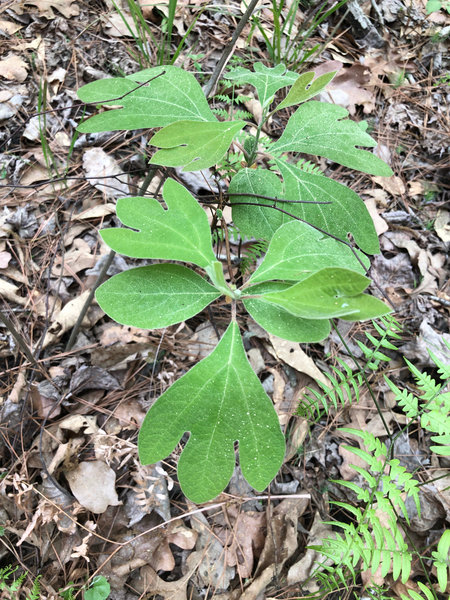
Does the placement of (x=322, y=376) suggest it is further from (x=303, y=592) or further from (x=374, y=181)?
(x=374, y=181)

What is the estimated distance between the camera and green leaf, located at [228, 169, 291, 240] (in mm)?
1300

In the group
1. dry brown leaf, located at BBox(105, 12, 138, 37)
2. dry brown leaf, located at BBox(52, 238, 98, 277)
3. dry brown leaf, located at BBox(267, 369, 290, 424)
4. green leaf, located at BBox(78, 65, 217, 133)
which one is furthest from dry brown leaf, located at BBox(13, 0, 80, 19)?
dry brown leaf, located at BBox(267, 369, 290, 424)

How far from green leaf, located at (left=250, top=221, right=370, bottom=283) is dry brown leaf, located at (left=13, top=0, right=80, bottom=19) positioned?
2809 millimetres

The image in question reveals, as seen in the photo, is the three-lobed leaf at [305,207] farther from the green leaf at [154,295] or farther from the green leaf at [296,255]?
the green leaf at [154,295]

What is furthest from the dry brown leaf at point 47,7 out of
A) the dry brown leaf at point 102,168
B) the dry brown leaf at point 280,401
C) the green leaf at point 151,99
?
the dry brown leaf at point 280,401

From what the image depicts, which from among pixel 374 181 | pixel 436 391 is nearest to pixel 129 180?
pixel 374 181

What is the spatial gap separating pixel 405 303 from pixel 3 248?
2.48 metres

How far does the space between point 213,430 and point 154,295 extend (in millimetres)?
399

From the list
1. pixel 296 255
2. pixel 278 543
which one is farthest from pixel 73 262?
pixel 278 543

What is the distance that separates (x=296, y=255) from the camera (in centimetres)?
113

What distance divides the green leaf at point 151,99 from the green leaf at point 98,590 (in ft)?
5.71

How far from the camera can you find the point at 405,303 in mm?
2637

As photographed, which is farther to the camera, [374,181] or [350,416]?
[374,181]

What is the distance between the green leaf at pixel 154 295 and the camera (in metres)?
1.05
